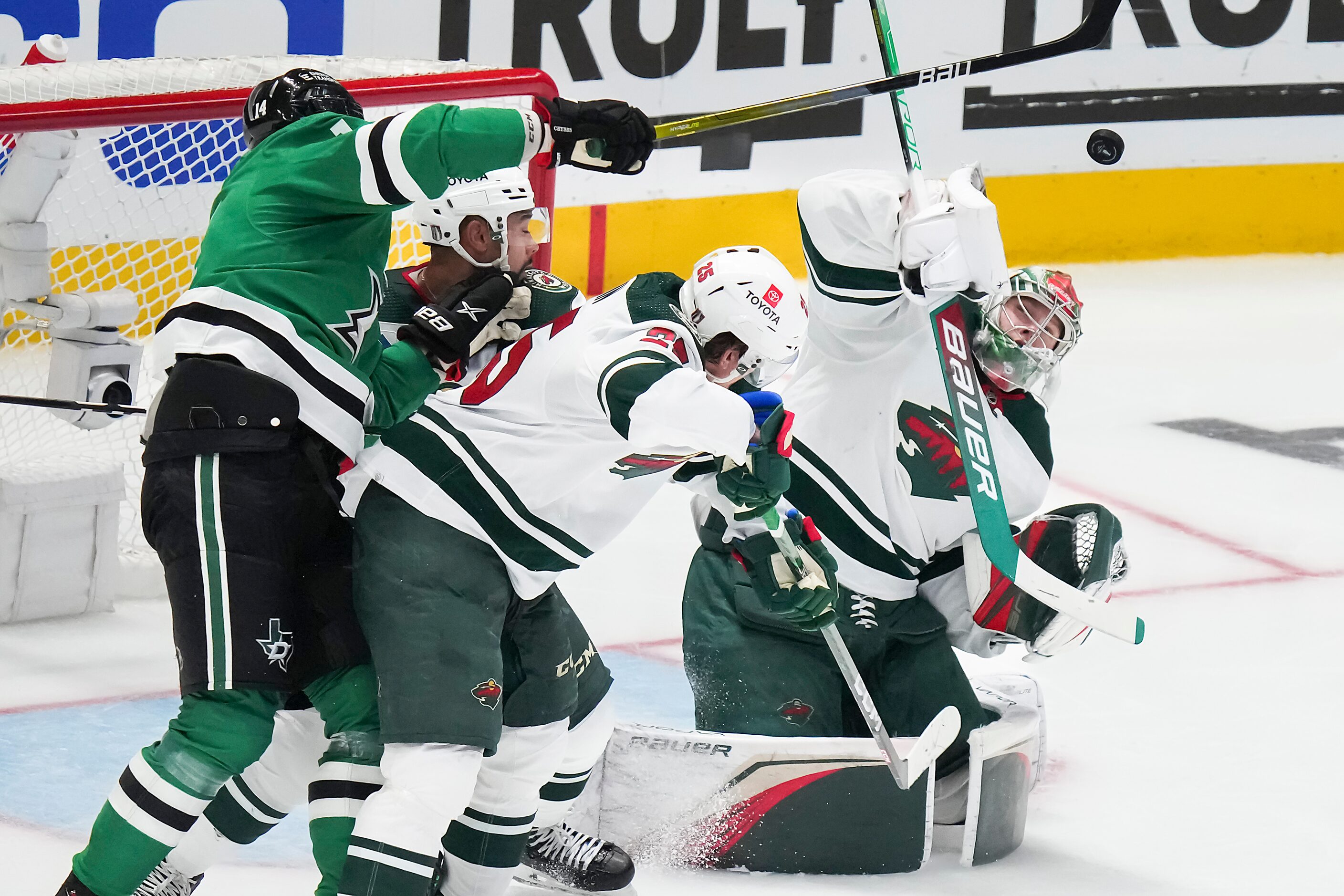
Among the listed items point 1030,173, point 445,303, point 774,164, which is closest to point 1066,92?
point 1030,173

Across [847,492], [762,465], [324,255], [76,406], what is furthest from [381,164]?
[76,406]

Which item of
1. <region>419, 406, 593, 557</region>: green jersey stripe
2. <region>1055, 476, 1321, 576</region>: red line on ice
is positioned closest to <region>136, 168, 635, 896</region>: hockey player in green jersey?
<region>419, 406, 593, 557</region>: green jersey stripe

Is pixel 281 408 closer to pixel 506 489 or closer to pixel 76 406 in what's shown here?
pixel 506 489

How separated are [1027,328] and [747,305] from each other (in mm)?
722

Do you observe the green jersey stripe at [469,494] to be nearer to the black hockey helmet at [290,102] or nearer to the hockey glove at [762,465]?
the hockey glove at [762,465]

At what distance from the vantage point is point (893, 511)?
9.01 ft

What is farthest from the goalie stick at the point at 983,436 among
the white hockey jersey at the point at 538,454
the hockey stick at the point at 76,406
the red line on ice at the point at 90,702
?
the hockey stick at the point at 76,406

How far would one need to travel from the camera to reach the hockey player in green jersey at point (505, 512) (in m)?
2.03

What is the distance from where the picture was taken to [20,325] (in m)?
3.39

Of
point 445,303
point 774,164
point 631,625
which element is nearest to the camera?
point 445,303

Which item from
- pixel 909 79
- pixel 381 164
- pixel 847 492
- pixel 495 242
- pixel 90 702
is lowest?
pixel 90 702

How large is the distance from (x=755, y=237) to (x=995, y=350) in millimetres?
3604

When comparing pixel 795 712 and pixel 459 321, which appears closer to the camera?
pixel 459 321

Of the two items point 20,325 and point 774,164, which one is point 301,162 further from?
point 774,164
